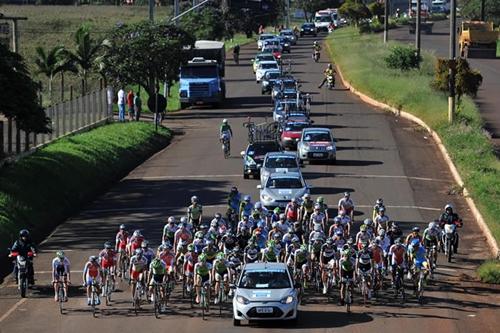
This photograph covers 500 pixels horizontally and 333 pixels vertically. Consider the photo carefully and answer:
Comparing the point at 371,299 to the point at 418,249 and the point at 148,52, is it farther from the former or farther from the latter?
the point at 148,52

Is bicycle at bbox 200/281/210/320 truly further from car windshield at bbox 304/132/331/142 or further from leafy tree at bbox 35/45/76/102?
leafy tree at bbox 35/45/76/102

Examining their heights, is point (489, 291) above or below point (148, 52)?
below

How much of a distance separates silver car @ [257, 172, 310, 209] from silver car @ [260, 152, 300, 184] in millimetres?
2769

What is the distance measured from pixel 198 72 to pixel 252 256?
47851 millimetres

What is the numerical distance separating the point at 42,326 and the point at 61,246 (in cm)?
1083

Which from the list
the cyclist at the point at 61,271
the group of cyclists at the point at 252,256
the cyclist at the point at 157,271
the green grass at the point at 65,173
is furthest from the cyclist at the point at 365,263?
the green grass at the point at 65,173

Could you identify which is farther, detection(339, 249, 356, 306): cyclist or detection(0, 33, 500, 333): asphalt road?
detection(339, 249, 356, 306): cyclist

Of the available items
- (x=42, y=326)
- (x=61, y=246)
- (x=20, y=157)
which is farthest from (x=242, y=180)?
(x=42, y=326)

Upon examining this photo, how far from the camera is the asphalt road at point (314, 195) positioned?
2858cm

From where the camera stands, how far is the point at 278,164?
47.5m

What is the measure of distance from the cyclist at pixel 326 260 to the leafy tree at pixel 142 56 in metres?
40.8

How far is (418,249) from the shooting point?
31.4 m

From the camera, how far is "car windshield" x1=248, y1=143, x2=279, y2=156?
50.7 meters

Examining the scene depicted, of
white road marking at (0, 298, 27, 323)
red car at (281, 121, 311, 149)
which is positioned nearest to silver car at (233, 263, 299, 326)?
white road marking at (0, 298, 27, 323)
